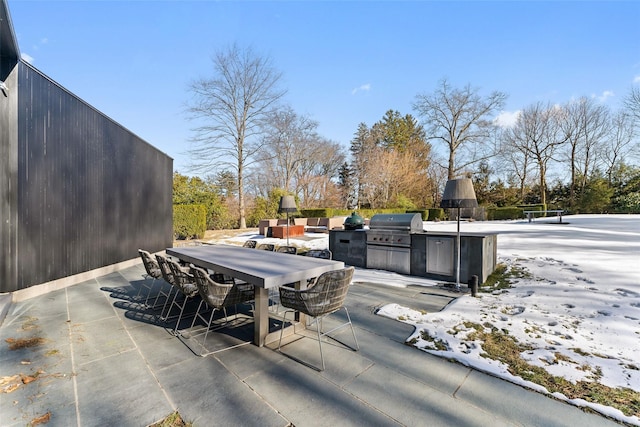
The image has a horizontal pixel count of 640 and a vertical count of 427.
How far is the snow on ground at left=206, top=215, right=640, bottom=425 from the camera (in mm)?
2193

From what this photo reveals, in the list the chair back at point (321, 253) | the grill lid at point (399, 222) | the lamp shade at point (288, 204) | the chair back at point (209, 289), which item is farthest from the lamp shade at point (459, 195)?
the lamp shade at point (288, 204)

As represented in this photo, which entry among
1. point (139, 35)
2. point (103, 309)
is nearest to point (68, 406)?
point (103, 309)

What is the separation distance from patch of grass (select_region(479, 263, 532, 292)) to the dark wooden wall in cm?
671

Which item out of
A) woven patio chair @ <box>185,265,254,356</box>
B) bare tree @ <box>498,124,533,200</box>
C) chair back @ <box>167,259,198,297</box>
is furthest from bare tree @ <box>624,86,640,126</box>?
chair back @ <box>167,259,198,297</box>

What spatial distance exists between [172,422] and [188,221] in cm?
1103

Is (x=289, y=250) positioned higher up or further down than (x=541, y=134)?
further down

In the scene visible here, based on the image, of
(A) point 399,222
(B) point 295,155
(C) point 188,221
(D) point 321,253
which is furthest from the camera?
(B) point 295,155

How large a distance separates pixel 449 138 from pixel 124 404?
84.3 ft

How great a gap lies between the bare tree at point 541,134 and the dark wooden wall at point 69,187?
25929 mm

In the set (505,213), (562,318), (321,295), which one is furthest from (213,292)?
(505,213)

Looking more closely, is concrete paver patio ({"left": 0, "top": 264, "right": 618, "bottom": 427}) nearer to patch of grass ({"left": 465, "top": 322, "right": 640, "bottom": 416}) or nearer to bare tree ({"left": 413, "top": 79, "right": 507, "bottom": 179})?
patch of grass ({"left": 465, "top": 322, "right": 640, "bottom": 416})

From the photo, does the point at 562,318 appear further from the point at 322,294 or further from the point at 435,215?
the point at 435,215

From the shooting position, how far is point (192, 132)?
17.3m

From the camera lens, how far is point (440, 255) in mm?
5125
